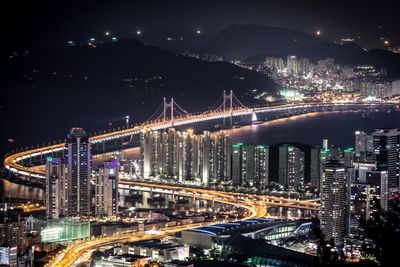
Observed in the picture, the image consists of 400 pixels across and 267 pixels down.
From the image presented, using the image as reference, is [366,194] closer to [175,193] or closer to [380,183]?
[380,183]

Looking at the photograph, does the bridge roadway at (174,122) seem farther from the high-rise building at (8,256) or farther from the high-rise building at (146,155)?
the high-rise building at (8,256)

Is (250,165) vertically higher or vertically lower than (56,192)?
higher

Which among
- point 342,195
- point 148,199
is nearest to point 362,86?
point 148,199

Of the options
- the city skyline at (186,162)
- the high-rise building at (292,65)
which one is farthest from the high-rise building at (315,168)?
the high-rise building at (292,65)

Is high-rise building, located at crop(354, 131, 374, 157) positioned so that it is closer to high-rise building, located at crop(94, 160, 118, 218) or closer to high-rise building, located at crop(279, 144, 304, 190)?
high-rise building, located at crop(279, 144, 304, 190)

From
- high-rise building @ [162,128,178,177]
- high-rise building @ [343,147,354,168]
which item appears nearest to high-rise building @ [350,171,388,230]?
high-rise building @ [343,147,354,168]

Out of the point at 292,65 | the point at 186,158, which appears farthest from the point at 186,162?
the point at 292,65
